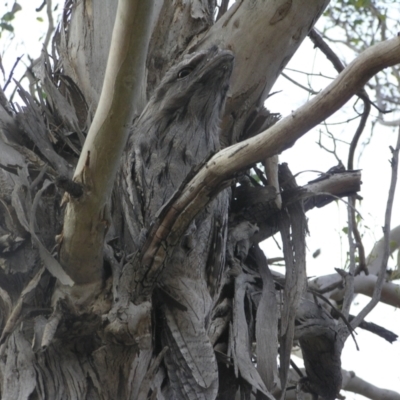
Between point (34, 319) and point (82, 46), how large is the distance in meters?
1.62

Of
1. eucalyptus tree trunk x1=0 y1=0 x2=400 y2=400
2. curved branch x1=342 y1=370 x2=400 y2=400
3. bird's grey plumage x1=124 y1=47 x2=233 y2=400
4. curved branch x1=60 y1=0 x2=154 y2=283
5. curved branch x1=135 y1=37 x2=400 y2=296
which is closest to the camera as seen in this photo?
curved branch x1=135 y1=37 x2=400 y2=296

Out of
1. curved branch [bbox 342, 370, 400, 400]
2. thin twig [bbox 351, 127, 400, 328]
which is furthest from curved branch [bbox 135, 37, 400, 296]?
curved branch [bbox 342, 370, 400, 400]

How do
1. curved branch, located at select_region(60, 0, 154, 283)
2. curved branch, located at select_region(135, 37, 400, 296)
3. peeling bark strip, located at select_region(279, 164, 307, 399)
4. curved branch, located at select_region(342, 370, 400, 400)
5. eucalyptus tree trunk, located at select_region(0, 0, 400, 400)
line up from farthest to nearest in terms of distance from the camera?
1. curved branch, located at select_region(342, 370, 400, 400)
2. peeling bark strip, located at select_region(279, 164, 307, 399)
3. eucalyptus tree trunk, located at select_region(0, 0, 400, 400)
4. curved branch, located at select_region(60, 0, 154, 283)
5. curved branch, located at select_region(135, 37, 400, 296)

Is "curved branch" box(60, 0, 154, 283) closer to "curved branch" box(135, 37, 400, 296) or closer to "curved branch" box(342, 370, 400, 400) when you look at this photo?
"curved branch" box(135, 37, 400, 296)

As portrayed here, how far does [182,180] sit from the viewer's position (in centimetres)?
A: 243

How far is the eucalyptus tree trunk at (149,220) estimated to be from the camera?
1.93 m

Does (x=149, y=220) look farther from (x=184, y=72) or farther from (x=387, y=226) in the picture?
(x=387, y=226)

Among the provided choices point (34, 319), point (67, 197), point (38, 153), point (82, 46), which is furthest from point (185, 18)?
point (34, 319)

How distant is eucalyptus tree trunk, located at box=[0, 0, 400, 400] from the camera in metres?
1.93

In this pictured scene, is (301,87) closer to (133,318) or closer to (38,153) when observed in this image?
(38,153)

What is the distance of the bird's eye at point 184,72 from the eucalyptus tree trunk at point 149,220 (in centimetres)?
1

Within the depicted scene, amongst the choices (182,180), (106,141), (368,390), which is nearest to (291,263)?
(182,180)

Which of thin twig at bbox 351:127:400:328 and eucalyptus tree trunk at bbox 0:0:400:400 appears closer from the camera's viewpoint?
eucalyptus tree trunk at bbox 0:0:400:400

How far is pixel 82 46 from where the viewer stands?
3.19m
